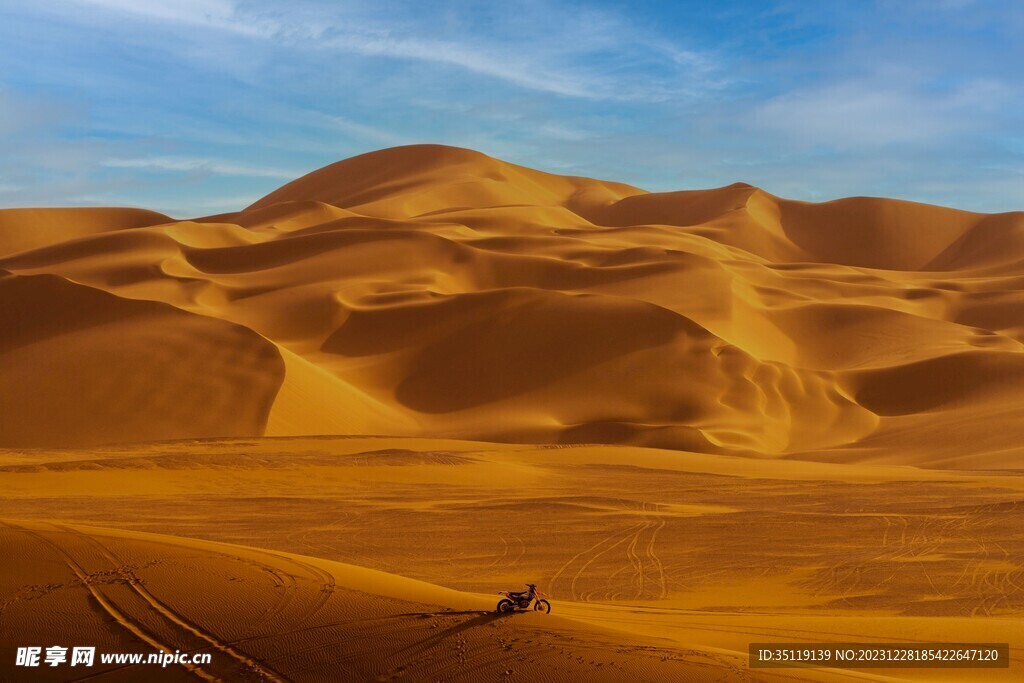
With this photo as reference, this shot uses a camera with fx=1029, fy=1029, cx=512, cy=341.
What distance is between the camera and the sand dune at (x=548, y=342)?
36000 millimetres

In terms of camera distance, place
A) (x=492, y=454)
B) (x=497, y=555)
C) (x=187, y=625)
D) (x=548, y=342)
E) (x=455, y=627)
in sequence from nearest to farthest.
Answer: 1. (x=455, y=627)
2. (x=187, y=625)
3. (x=497, y=555)
4. (x=492, y=454)
5. (x=548, y=342)

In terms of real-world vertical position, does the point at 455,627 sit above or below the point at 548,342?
below

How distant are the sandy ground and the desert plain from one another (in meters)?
0.06

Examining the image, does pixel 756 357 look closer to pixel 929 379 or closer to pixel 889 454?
pixel 929 379

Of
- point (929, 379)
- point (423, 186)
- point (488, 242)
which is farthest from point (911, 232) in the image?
point (929, 379)

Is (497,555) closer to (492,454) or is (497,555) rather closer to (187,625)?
(187,625)

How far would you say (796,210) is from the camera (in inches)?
4532

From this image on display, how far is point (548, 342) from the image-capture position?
144 ft

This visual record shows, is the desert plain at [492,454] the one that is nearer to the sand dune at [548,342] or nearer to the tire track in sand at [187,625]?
the tire track in sand at [187,625]

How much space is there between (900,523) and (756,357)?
1089 inches

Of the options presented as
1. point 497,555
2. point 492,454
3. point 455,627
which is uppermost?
point 492,454

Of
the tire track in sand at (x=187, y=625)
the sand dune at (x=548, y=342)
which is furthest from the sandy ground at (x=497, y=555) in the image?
the sand dune at (x=548, y=342)

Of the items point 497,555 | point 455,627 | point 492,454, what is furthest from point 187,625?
point 492,454

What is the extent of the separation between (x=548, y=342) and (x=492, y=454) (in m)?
16.5
